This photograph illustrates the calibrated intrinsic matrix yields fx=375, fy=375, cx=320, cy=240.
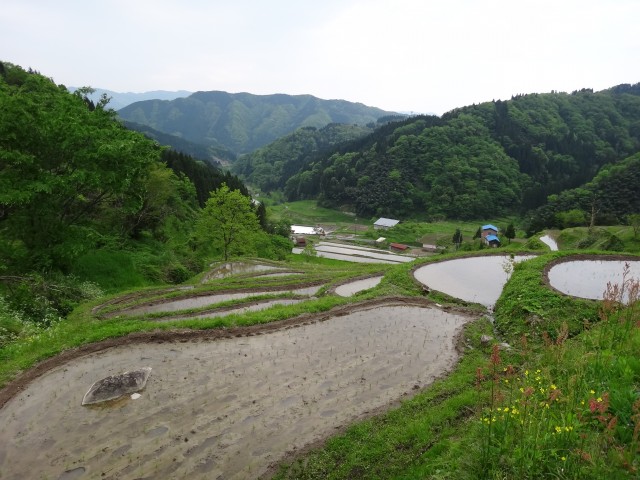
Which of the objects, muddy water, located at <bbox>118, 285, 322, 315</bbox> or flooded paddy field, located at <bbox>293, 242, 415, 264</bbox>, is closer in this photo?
muddy water, located at <bbox>118, 285, 322, 315</bbox>

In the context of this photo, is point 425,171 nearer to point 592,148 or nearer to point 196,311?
point 592,148

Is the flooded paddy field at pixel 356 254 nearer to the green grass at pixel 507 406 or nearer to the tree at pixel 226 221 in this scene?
the tree at pixel 226 221

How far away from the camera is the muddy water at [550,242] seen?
183ft

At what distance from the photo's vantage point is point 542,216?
95500 millimetres

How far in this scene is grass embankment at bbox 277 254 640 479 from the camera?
5.69 meters

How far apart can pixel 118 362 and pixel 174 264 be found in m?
21.5

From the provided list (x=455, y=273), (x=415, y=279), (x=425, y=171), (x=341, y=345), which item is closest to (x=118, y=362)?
(x=341, y=345)

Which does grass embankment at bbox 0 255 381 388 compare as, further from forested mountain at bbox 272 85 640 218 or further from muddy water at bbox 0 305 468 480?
forested mountain at bbox 272 85 640 218

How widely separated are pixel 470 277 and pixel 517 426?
17605 millimetres

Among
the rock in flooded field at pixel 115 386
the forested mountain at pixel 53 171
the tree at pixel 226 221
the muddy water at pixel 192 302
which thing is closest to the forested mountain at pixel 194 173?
the tree at pixel 226 221

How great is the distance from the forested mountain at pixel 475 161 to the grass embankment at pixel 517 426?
4992 inches

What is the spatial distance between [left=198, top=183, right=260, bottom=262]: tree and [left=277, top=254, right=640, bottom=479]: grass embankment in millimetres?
31337

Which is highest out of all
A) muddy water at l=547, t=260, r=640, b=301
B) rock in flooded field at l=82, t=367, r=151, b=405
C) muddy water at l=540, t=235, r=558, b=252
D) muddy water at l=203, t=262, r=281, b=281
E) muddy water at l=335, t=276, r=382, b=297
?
muddy water at l=547, t=260, r=640, b=301

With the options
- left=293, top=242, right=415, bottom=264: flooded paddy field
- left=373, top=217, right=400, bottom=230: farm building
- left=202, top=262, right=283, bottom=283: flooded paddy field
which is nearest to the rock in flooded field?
left=202, top=262, right=283, bottom=283: flooded paddy field
